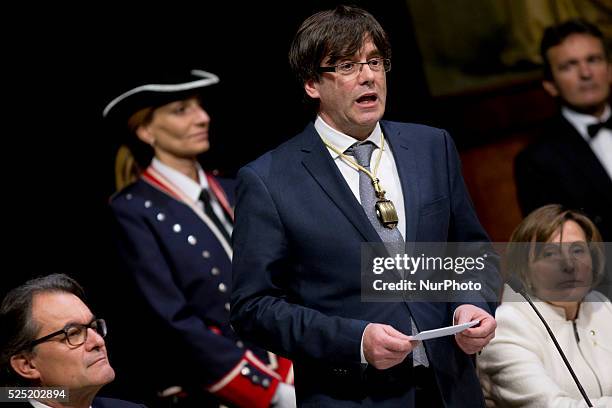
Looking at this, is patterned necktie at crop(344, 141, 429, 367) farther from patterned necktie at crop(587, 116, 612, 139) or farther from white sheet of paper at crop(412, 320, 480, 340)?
patterned necktie at crop(587, 116, 612, 139)

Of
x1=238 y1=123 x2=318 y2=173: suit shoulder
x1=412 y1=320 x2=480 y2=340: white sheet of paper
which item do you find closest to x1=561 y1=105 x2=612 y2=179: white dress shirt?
x1=238 y1=123 x2=318 y2=173: suit shoulder

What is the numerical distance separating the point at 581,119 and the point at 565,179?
337 millimetres

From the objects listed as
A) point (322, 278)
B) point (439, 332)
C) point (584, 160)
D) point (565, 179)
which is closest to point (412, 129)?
point (322, 278)

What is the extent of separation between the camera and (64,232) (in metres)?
4.55

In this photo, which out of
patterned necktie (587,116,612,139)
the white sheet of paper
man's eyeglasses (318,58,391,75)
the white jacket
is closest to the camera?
the white sheet of paper

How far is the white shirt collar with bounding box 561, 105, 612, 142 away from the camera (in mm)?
4816

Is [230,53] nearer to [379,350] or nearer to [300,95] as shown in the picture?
[300,95]

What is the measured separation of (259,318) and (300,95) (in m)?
2.14

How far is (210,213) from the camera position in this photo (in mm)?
4445

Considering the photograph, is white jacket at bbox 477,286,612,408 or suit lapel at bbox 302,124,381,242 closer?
suit lapel at bbox 302,124,381,242

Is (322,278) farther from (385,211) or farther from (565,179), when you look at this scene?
(565,179)

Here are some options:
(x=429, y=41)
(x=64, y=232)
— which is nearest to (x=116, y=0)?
(x=64, y=232)

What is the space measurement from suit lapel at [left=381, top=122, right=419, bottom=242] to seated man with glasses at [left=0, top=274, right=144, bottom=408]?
0.90 metres

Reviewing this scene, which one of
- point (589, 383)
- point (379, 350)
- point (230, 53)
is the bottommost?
point (589, 383)
